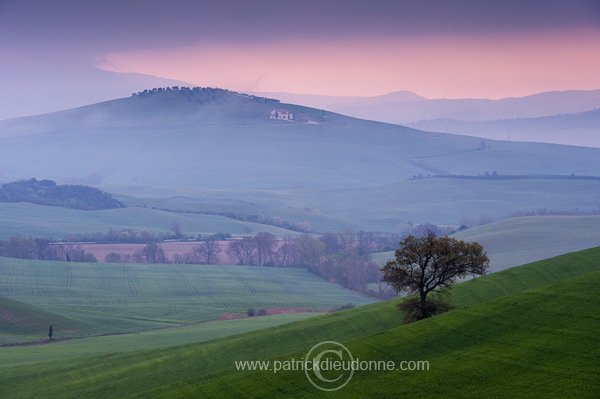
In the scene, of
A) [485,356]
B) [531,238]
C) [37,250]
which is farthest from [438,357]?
[37,250]

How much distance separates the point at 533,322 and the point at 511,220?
139260mm

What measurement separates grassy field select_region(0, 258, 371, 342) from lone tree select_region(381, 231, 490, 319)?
1546 inches

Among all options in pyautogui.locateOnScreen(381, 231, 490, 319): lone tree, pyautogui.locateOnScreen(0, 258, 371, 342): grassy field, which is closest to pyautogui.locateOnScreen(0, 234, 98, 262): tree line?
pyautogui.locateOnScreen(0, 258, 371, 342): grassy field

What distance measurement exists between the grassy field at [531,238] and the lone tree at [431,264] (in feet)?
235

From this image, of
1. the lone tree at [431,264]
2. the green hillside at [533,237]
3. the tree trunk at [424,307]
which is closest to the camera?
the tree trunk at [424,307]

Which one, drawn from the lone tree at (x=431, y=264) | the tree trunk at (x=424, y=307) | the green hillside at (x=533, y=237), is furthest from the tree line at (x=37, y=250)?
the tree trunk at (x=424, y=307)

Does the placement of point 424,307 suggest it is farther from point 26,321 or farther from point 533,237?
point 533,237

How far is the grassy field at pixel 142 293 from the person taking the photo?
3063 inches

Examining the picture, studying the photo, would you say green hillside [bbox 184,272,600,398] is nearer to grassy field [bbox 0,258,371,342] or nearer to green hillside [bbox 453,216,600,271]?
grassy field [bbox 0,258,371,342]

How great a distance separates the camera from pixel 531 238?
14012 centimetres

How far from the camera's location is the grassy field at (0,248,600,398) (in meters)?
26.0

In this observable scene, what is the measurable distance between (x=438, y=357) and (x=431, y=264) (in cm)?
1366

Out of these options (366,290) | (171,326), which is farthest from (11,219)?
(171,326)

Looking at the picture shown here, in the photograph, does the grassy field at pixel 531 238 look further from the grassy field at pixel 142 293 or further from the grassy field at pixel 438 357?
the grassy field at pixel 438 357
